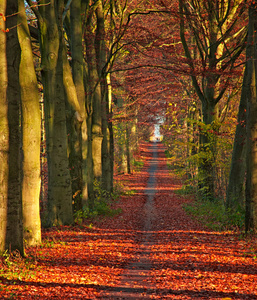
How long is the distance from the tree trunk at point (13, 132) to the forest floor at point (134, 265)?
53 cm

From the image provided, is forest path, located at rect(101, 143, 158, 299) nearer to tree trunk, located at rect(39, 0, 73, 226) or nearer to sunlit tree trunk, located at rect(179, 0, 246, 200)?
tree trunk, located at rect(39, 0, 73, 226)

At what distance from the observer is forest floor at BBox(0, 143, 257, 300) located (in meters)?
5.84

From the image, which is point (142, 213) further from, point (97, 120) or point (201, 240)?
point (201, 240)

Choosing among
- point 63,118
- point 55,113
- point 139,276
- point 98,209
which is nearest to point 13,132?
point 139,276

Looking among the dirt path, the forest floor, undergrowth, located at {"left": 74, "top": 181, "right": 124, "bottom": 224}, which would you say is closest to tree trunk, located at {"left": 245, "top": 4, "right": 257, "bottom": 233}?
the forest floor

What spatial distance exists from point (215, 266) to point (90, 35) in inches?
486

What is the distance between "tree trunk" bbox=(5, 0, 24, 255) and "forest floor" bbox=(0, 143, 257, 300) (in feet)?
1.74

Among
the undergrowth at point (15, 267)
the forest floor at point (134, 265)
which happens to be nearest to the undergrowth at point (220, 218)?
the forest floor at point (134, 265)

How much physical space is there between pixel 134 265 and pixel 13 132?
396 cm

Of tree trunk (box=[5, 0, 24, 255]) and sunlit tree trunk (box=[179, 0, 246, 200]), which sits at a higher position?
sunlit tree trunk (box=[179, 0, 246, 200])

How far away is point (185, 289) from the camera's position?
6113mm

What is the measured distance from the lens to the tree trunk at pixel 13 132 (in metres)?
6.44

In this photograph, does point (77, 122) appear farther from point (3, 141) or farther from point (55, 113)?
point (3, 141)

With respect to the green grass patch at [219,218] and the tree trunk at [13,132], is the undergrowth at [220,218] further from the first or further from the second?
the tree trunk at [13,132]
